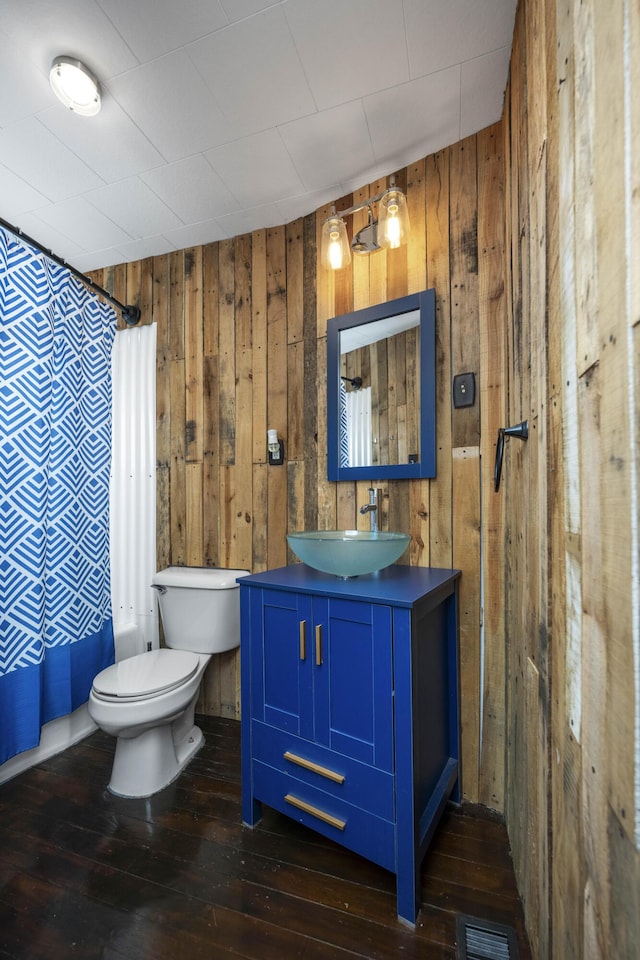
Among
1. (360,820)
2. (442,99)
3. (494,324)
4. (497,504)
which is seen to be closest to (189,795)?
(360,820)

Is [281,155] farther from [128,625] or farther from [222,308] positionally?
[128,625]

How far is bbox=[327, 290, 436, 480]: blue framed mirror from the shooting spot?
62.1 inches

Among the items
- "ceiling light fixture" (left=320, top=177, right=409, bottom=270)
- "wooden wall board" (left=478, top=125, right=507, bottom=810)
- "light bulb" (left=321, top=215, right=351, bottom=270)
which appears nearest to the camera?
"wooden wall board" (left=478, top=125, right=507, bottom=810)

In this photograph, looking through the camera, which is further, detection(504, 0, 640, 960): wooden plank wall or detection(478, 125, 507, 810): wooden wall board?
detection(478, 125, 507, 810): wooden wall board

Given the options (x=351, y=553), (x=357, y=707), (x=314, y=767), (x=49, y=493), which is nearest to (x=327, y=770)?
(x=314, y=767)

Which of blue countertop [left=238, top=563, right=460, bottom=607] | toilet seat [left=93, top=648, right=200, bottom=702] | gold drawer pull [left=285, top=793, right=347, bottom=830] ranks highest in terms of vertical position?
blue countertop [left=238, top=563, right=460, bottom=607]

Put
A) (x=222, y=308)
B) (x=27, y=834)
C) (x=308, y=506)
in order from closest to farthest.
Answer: (x=27, y=834)
(x=308, y=506)
(x=222, y=308)

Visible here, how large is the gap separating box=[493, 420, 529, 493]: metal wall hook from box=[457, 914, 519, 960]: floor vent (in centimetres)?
118

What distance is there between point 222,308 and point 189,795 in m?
2.13

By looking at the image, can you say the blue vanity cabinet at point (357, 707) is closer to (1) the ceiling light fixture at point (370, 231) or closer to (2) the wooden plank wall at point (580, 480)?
(2) the wooden plank wall at point (580, 480)

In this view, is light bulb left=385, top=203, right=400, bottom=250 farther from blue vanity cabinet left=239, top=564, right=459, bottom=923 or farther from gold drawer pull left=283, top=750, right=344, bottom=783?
gold drawer pull left=283, top=750, right=344, bottom=783

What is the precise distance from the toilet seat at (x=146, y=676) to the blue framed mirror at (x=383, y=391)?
3.34 feet

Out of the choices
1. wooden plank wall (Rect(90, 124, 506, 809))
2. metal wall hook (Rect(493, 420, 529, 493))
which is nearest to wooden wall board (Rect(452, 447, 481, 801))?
wooden plank wall (Rect(90, 124, 506, 809))

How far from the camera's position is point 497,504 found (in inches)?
57.6
